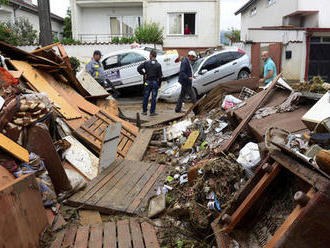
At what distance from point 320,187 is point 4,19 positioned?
22.2 meters

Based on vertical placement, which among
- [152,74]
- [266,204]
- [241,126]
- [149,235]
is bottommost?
[149,235]

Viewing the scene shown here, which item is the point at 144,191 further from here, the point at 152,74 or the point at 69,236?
the point at 152,74

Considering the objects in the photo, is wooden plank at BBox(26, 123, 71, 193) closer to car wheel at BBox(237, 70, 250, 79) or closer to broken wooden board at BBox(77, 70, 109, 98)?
broken wooden board at BBox(77, 70, 109, 98)

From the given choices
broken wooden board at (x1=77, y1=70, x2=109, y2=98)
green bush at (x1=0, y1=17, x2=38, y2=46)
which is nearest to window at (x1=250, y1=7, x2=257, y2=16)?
green bush at (x1=0, y1=17, x2=38, y2=46)

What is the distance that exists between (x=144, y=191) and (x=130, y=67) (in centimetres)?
805

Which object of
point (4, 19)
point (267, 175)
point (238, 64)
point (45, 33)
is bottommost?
point (267, 175)

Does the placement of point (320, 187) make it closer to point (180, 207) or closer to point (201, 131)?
point (180, 207)

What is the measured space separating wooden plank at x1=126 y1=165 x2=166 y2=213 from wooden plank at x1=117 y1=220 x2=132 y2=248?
0.24m

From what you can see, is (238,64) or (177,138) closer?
(177,138)

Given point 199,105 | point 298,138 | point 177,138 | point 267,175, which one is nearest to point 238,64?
point 199,105

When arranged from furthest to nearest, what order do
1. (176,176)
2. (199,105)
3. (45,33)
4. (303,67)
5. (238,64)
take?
1. (303,67)
2. (45,33)
3. (238,64)
4. (199,105)
5. (176,176)

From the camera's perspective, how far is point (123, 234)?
3.16 meters

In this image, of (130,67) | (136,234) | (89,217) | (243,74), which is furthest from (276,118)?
(130,67)

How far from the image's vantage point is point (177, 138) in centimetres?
627
